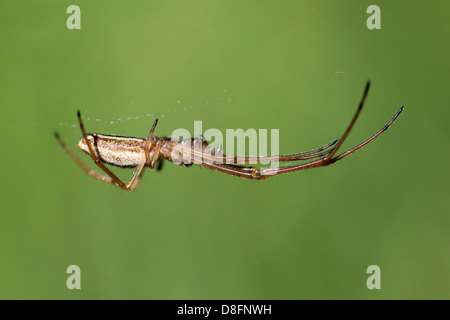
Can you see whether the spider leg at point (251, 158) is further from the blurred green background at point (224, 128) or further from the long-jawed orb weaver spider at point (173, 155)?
the blurred green background at point (224, 128)

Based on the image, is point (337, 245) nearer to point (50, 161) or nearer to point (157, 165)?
point (157, 165)

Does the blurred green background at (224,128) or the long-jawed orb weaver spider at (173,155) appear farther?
the blurred green background at (224,128)

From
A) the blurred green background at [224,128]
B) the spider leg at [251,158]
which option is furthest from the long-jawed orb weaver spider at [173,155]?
the blurred green background at [224,128]

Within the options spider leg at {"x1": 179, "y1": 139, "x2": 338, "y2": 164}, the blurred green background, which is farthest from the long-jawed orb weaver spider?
the blurred green background

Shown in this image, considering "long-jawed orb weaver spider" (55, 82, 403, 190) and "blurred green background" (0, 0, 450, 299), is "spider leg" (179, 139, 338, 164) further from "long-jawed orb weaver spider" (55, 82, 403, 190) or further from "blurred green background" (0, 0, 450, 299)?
"blurred green background" (0, 0, 450, 299)

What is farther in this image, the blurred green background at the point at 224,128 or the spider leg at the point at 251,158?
the blurred green background at the point at 224,128

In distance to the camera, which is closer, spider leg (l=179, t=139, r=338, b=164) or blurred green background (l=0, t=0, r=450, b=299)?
spider leg (l=179, t=139, r=338, b=164)

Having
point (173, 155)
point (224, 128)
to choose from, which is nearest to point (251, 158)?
point (173, 155)

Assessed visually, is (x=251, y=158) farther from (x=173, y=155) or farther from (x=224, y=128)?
(x=224, y=128)
